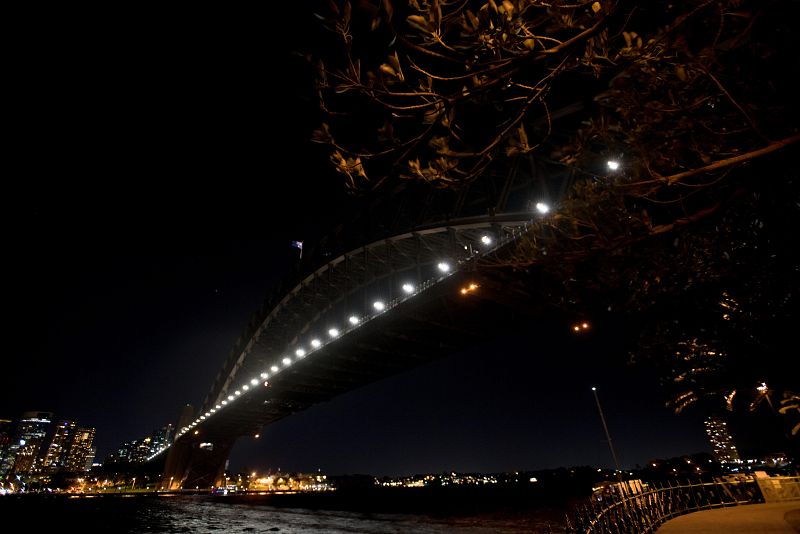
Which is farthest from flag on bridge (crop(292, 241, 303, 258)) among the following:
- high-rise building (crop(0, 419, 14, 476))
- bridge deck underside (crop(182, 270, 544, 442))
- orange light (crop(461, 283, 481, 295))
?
high-rise building (crop(0, 419, 14, 476))

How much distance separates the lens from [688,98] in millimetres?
5023

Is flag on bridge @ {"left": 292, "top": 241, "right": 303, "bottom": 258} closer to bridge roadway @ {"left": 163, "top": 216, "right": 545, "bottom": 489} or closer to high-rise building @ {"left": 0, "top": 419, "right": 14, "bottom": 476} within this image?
bridge roadway @ {"left": 163, "top": 216, "right": 545, "bottom": 489}

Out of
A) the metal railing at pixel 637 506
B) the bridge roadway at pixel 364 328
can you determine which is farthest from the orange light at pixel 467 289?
the metal railing at pixel 637 506

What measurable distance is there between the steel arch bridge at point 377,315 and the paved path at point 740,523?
695 cm

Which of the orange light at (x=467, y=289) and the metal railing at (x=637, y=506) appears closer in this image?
the metal railing at (x=637, y=506)

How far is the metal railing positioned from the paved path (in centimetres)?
51

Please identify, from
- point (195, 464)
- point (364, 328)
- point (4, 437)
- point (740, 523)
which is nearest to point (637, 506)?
point (740, 523)

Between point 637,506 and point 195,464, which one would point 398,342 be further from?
point 195,464

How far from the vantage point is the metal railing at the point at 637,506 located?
751 centimetres

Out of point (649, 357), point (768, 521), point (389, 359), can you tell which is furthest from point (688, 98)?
point (389, 359)

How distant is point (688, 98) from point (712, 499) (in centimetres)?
1812

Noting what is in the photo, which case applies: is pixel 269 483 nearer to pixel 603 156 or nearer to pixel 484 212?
pixel 484 212

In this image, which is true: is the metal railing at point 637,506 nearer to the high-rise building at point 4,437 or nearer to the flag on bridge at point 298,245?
the flag on bridge at point 298,245

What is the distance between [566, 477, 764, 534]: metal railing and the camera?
7.51 metres
